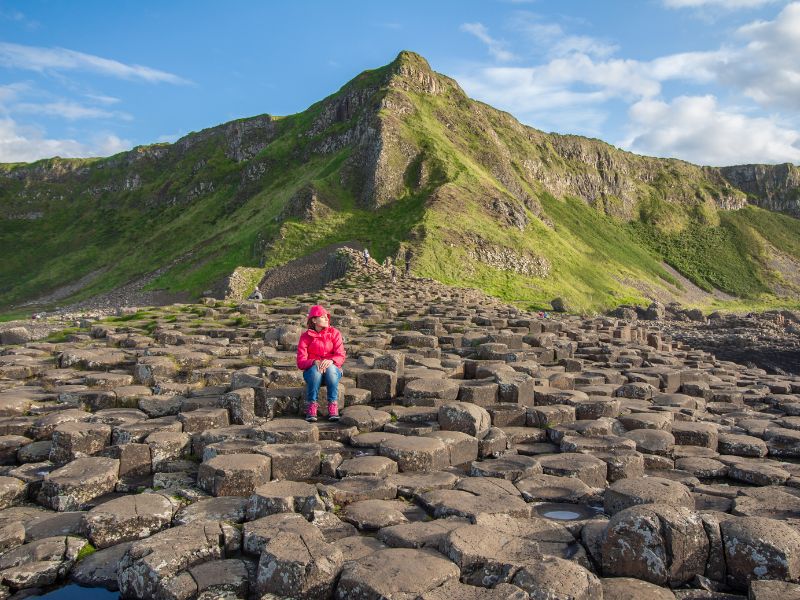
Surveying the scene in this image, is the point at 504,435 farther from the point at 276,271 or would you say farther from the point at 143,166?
the point at 143,166

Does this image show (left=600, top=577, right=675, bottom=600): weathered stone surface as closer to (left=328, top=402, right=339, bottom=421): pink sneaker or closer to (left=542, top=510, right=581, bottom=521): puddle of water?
(left=542, top=510, right=581, bottom=521): puddle of water

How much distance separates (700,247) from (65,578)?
454ft

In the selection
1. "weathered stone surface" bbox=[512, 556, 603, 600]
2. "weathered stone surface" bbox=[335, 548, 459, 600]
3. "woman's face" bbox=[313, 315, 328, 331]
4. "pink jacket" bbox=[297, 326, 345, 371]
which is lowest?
"weathered stone surface" bbox=[335, 548, 459, 600]

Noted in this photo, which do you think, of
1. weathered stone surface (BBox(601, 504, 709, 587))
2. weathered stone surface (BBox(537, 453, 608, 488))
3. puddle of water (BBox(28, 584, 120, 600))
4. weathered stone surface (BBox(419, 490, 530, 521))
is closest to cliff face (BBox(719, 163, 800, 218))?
weathered stone surface (BBox(537, 453, 608, 488))

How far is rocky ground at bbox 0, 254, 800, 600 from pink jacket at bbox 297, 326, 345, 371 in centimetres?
73

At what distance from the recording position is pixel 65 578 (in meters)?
5.33

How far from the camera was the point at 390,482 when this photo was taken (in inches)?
278

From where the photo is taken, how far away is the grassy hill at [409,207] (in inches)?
2266

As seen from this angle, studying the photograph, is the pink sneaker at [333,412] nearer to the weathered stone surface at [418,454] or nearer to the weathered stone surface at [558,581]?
the weathered stone surface at [418,454]

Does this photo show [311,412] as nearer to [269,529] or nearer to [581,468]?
[269,529]

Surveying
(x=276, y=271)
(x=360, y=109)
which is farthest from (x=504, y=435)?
(x=360, y=109)

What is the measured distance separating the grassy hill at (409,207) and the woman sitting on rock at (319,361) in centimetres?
3615

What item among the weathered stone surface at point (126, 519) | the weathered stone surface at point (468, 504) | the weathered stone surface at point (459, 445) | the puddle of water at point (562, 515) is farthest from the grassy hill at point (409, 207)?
the weathered stone surface at point (126, 519)

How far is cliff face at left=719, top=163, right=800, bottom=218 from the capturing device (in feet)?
485
